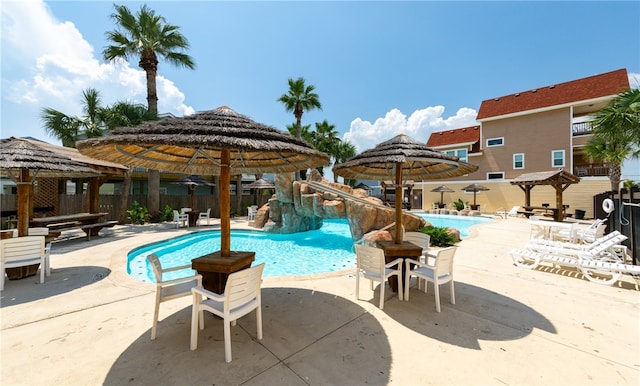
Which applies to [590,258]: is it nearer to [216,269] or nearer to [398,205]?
[398,205]

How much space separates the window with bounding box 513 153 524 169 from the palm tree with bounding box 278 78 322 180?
60.7ft

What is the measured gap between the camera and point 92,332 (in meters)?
2.87

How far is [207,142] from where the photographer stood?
8.18 feet

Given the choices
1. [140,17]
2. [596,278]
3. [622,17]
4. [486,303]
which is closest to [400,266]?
[486,303]

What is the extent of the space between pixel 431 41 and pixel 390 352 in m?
13.9

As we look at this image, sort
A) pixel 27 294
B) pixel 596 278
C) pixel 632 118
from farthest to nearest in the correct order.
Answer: pixel 632 118 < pixel 596 278 < pixel 27 294

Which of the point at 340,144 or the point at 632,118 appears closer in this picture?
the point at 632,118

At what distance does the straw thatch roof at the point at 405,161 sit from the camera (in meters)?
3.87

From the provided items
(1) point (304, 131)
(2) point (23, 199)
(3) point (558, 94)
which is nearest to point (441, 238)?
(2) point (23, 199)

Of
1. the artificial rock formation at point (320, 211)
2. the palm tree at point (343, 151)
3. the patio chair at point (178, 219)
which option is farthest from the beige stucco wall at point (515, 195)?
the patio chair at point (178, 219)

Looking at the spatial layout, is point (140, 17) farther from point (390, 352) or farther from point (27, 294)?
point (390, 352)

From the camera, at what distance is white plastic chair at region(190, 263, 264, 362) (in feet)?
7.75

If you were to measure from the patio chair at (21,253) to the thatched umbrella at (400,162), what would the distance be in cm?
608

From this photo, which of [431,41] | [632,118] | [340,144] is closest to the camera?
[632,118]
